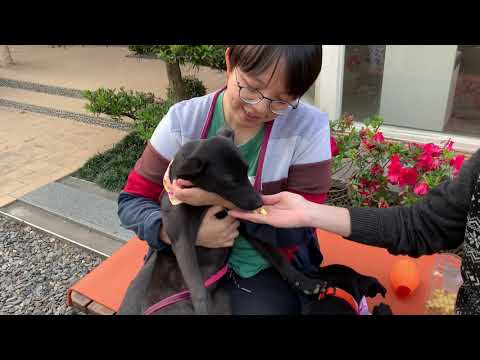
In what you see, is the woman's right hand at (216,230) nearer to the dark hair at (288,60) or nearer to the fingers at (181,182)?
the fingers at (181,182)

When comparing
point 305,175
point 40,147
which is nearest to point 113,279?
point 305,175

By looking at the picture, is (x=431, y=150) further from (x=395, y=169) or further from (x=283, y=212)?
(x=283, y=212)

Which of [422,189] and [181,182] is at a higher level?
[181,182]

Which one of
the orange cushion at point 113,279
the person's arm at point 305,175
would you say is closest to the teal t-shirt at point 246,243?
the person's arm at point 305,175

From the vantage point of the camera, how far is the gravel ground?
9.68 ft

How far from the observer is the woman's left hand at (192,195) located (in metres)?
1.51

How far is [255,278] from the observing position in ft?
5.80

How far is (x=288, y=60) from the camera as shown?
4.40ft

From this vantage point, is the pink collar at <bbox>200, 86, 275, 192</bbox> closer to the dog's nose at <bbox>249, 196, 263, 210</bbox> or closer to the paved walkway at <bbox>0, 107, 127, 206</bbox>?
the dog's nose at <bbox>249, 196, 263, 210</bbox>

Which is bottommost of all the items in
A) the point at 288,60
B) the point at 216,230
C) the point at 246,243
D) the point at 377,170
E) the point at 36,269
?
the point at 36,269

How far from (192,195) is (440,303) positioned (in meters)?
1.32
